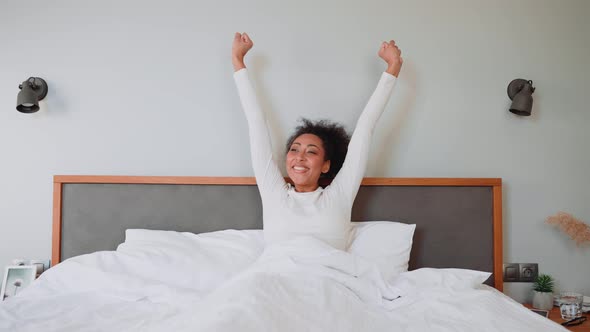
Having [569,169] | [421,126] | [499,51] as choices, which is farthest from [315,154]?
[569,169]

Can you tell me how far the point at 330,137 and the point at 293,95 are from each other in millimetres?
287

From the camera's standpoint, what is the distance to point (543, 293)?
2145mm

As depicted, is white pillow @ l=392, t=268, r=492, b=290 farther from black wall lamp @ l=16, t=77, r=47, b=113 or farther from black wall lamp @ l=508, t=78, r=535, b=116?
black wall lamp @ l=16, t=77, r=47, b=113

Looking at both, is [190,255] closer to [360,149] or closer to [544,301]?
[360,149]

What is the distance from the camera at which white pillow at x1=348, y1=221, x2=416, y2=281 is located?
1.93m

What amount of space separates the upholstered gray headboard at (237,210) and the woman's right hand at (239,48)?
1.65ft

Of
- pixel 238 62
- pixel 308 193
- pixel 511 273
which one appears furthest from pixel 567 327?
pixel 238 62

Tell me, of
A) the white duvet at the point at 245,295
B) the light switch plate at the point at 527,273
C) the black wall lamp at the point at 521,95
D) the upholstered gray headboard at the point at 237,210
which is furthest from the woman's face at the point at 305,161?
the light switch plate at the point at 527,273

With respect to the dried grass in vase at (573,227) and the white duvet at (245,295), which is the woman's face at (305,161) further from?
the dried grass in vase at (573,227)

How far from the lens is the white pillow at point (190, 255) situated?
1.81 meters

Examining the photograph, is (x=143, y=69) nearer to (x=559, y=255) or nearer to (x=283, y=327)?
(x=283, y=327)

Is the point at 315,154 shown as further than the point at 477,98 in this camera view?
No

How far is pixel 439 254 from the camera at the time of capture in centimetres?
214

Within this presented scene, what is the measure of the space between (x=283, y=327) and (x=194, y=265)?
30.6 inches
